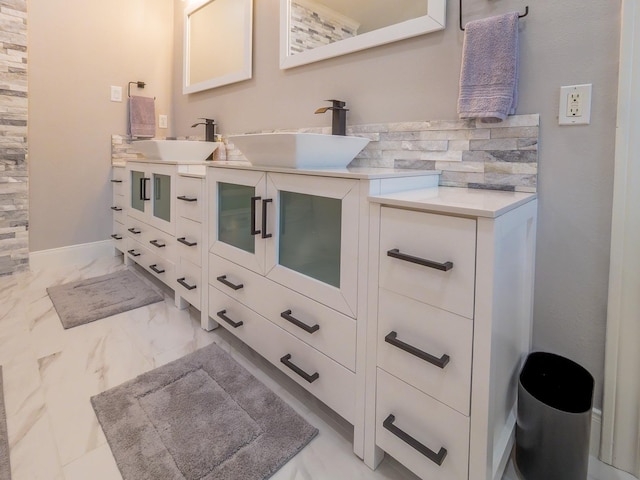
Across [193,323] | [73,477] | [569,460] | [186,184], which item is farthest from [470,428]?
[186,184]

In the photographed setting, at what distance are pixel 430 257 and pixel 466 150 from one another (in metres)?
0.63

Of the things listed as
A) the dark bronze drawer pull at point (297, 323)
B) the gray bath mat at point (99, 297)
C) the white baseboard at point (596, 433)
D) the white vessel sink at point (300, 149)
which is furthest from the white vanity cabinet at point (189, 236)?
the white baseboard at point (596, 433)

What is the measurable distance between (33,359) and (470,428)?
1751 mm

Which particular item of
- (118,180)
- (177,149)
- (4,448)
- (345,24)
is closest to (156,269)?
(177,149)

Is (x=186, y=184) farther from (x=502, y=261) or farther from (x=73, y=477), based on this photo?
(x=502, y=261)

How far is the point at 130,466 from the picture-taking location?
108 cm

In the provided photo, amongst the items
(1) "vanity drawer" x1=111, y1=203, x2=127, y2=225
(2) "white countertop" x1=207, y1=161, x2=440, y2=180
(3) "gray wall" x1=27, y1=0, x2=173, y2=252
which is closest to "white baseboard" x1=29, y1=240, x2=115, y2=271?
(3) "gray wall" x1=27, y1=0, x2=173, y2=252

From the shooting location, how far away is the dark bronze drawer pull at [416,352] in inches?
35.4

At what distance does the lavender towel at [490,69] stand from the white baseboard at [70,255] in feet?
9.74

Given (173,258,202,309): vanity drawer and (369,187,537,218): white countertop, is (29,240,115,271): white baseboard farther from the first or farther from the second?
(369,187,537,218): white countertop

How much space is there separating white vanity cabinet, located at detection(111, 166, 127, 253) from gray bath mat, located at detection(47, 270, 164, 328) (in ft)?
1.31

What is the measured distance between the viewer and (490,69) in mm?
1221

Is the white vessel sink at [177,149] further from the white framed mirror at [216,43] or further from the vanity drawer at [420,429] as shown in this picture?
the vanity drawer at [420,429]

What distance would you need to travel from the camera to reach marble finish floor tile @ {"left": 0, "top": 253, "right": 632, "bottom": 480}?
1106 millimetres
